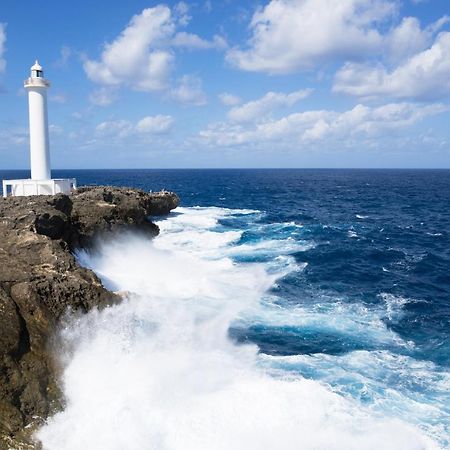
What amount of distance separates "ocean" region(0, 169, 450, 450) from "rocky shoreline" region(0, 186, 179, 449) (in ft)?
1.95

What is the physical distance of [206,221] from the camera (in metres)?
51.4

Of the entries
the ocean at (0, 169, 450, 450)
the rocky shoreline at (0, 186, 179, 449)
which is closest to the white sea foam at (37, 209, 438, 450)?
the ocean at (0, 169, 450, 450)

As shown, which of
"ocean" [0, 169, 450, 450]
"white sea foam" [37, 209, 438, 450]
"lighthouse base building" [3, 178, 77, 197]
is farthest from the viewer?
"lighthouse base building" [3, 178, 77, 197]

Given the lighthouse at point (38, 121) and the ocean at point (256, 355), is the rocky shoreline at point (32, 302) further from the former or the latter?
the lighthouse at point (38, 121)

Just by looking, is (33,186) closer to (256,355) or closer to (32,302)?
(32,302)

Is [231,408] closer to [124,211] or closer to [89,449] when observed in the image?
[89,449]

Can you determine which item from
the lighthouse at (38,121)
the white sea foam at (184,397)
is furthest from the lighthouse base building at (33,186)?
the white sea foam at (184,397)

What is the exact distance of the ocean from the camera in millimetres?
13500

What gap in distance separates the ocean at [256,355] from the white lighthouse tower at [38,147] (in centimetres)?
711

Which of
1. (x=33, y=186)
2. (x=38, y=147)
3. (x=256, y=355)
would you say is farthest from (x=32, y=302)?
(x=38, y=147)

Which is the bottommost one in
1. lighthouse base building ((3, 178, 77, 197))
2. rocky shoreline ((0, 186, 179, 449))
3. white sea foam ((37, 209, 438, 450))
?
white sea foam ((37, 209, 438, 450))

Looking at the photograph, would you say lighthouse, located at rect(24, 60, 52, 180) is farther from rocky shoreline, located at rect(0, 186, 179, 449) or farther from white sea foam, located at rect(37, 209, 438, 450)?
white sea foam, located at rect(37, 209, 438, 450)

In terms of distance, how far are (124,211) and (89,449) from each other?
81.0 ft

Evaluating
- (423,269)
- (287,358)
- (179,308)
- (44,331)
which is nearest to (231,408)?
(287,358)
